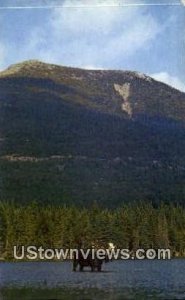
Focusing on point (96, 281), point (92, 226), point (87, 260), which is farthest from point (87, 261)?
point (92, 226)

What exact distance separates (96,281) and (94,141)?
2.37 meters

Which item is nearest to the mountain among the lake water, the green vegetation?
the green vegetation

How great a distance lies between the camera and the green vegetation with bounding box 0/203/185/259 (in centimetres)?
1596

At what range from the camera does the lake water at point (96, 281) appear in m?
15.2

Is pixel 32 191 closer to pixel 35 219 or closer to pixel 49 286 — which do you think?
pixel 35 219

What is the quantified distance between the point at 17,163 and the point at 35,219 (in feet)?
3.68

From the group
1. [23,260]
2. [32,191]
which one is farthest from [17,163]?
[23,260]

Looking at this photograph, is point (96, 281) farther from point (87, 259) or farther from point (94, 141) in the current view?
point (94, 141)

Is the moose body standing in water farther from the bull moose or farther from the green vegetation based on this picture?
the green vegetation

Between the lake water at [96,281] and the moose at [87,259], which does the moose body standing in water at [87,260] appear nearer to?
the moose at [87,259]

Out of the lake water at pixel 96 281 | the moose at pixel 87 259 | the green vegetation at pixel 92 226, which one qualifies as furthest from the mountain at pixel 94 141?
the lake water at pixel 96 281

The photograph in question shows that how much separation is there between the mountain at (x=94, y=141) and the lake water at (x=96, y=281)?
50.1 inches

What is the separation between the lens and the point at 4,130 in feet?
52.5

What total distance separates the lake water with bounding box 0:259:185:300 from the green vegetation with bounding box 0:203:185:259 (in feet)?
1.08
